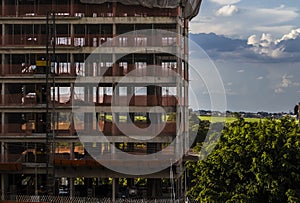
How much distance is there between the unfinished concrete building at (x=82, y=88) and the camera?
26766mm

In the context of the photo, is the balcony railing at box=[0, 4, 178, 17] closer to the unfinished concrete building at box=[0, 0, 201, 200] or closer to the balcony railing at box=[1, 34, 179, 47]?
the unfinished concrete building at box=[0, 0, 201, 200]

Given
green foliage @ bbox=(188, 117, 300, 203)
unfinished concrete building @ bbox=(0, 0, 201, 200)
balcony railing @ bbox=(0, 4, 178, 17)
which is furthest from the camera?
balcony railing @ bbox=(0, 4, 178, 17)

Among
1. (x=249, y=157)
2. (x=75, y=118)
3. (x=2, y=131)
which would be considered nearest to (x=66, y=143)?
(x=75, y=118)

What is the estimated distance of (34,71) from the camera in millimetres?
28062

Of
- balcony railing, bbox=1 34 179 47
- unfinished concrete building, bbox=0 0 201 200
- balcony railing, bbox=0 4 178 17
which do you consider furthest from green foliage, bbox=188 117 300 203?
balcony railing, bbox=0 4 178 17

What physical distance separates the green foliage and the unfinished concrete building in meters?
6.82

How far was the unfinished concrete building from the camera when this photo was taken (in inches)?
1054

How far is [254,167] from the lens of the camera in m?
18.8

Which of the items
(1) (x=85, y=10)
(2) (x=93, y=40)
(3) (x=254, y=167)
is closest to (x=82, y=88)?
(2) (x=93, y=40)

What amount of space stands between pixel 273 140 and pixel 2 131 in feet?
44.6

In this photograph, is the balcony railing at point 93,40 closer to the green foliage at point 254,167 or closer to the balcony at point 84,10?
the balcony at point 84,10

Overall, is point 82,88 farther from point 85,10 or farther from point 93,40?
point 85,10

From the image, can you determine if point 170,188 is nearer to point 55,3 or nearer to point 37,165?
point 37,165

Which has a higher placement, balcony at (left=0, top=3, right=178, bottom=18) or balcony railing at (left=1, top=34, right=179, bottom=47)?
balcony at (left=0, top=3, right=178, bottom=18)
